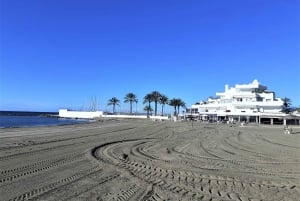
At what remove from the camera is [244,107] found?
328ft

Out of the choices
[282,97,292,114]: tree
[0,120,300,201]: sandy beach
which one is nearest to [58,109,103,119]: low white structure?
[282,97,292,114]: tree

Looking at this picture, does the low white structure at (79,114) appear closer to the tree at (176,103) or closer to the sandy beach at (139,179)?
the tree at (176,103)

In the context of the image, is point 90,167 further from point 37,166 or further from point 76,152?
point 76,152

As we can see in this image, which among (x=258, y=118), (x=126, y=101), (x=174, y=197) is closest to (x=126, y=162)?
(x=174, y=197)

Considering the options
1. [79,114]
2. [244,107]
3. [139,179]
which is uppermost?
[244,107]

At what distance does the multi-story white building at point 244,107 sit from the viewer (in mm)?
94600

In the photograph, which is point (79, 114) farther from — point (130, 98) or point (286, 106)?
point (286, 106)

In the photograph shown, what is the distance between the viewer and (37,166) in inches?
461

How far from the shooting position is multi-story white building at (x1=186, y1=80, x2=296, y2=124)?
310ft

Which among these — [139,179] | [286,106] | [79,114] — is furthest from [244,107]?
[139,179]

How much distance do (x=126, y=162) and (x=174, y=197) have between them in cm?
535

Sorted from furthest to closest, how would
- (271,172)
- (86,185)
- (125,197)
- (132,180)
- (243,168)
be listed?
1. (243,168)
2. (271,172)
3. (132,180)
4. (86,185)
5. (125,197)

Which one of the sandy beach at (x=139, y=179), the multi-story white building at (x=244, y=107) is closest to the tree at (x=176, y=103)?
the multi-story white building at (x=244, y=107)

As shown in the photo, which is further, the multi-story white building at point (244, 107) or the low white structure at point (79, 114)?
the low white structure at point (79, 114)
